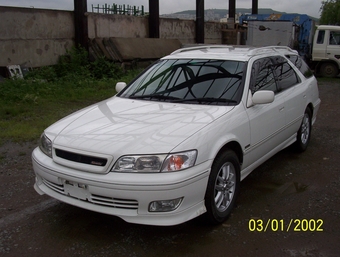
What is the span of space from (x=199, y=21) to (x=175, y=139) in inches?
739

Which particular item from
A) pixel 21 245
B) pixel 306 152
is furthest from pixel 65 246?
pixel 306 152

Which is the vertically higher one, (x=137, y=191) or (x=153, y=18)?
(x=153, y=18)

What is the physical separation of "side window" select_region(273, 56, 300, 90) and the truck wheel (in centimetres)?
1262

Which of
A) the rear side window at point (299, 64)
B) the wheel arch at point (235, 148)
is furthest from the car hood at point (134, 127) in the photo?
the rear side window at point (299, 64)

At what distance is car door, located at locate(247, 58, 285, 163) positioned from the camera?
430cm

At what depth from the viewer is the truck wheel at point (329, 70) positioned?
17150 millimetres

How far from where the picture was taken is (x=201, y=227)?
3758 millimetres

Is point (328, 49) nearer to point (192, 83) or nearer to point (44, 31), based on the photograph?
point (44, 31)

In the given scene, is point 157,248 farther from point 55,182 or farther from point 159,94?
point 159,94

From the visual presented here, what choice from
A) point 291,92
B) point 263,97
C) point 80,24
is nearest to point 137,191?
point 263,97

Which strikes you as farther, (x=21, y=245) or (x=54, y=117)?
(x=54, y=117)

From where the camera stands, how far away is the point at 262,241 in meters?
3.52

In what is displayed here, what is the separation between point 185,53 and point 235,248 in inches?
109

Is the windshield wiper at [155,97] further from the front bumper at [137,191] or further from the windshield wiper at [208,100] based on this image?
the front bumper at [137,191]
